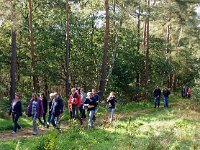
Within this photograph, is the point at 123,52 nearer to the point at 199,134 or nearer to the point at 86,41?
the point at 86,41

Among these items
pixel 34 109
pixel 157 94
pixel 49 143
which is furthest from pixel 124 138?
pixel 157 94

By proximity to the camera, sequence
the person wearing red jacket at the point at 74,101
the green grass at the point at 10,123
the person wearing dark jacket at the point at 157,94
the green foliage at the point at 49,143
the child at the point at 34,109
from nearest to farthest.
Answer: the green foliage at the point at 49,143, the child at the point at 34,109, the green grass at the point at 10,123, the person wearing red jacket at the point at 74,101, the person wearing dark jacket at the point at 157,94

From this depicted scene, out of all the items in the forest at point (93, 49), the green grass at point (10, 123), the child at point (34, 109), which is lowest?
the green grass at point (10, 123)

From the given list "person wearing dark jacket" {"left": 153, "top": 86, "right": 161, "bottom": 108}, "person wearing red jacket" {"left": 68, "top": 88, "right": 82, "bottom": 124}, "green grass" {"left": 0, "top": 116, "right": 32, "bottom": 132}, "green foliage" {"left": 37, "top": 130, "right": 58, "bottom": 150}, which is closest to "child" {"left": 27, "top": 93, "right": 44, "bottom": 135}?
"green grass" {"left": 0, "top": 116, "right": 32, "bottom": 132}

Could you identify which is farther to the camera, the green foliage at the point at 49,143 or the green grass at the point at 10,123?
the green grass at the point at 10,123

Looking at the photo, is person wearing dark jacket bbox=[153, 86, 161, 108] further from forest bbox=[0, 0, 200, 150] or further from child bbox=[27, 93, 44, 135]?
child bbox=[27, 93, 44, 135]

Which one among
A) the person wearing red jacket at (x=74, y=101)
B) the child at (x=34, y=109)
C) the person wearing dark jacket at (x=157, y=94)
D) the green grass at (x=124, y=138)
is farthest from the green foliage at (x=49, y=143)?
the person wearing dark jacket at (x=157, y=94)

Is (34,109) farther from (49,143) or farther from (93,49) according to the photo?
(93,49)

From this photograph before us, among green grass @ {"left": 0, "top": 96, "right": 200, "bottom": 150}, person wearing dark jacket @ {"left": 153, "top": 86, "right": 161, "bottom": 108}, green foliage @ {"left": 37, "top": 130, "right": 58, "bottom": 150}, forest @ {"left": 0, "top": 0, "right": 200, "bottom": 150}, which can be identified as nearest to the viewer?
green foliage @ {"left": 37, "top": 130, "right": 58, "bottom": 150}

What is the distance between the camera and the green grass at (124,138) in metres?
13.1

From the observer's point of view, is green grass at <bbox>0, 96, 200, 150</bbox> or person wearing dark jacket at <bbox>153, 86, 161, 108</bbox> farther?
person wearing dark jacket at <bbox>153, 86, 161, 108</bbox>

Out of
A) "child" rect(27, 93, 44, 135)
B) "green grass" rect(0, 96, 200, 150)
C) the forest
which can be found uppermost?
the forest

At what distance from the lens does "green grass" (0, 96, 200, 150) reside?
1309 centimetres

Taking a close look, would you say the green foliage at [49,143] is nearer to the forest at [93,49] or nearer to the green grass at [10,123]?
the green grass at [10,123]
